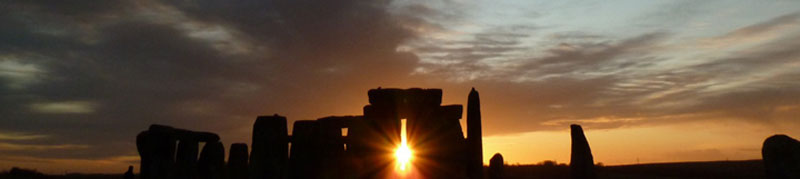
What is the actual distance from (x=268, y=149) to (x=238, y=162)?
7.04 feet

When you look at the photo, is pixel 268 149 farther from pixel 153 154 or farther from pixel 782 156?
pixel 782 156

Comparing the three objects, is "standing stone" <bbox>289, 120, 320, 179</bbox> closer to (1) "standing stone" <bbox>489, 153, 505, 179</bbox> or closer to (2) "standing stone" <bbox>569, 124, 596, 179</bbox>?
(1) "standing stone" <bbox>489, 153, 505, 179</bbox>

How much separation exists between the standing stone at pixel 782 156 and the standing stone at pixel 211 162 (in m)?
14.1

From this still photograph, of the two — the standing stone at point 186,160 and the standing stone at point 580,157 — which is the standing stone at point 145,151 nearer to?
the standing stone at point 186,160

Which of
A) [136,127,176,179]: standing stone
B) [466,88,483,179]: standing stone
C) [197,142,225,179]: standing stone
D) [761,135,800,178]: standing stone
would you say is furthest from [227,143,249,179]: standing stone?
[761,135,800,178]: standing stone

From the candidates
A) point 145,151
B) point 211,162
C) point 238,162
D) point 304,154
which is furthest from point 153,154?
point 304,154

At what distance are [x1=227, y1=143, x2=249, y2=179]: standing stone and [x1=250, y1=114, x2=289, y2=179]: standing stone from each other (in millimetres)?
1786

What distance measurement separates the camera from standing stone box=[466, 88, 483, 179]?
14320 mm

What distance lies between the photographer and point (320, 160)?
17.0 metres

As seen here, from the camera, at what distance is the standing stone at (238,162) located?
59.4 ft

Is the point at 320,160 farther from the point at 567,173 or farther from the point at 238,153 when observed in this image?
the point at 567,173

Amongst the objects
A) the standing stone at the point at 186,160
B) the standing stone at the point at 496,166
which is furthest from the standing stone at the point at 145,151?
the standing stone at the point at 496,166

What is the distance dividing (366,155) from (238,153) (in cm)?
548

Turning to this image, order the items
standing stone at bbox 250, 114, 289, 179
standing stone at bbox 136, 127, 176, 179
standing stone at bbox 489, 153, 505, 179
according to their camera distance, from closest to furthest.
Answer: standing stone at bbox 136, 127, 176, 179, standing stone at bbox 250, 114, 289, 179, standing stone at bbox 489, 153, 505, 179
